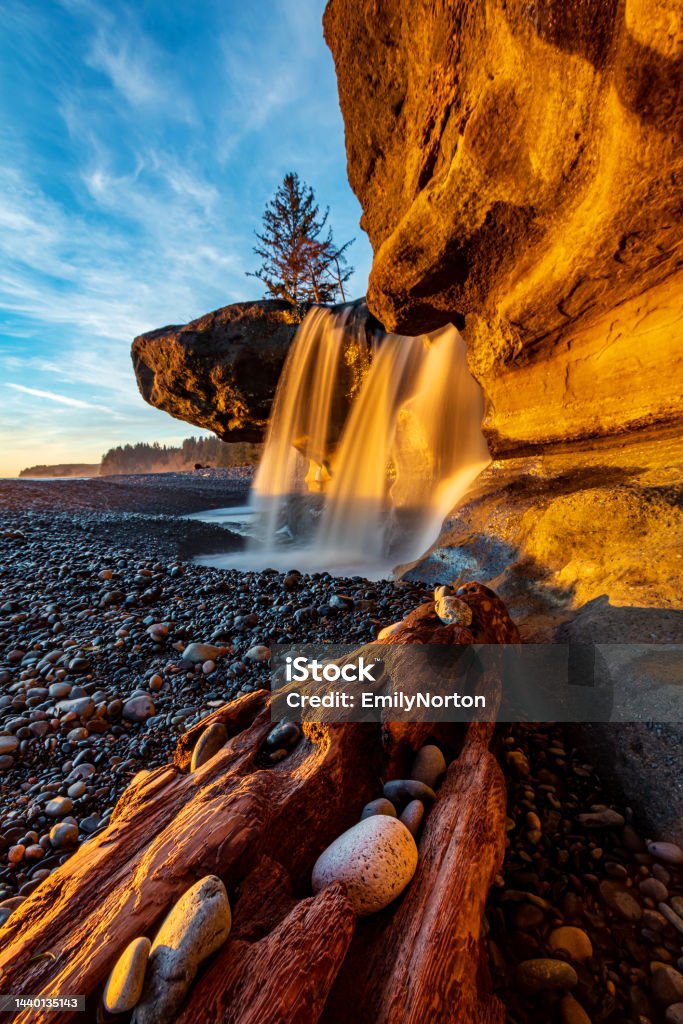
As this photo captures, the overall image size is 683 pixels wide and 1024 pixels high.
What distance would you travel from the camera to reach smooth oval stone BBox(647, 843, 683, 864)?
1.47m

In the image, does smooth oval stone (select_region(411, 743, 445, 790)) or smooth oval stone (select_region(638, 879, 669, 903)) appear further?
smooth oval stone (select_region(411, 743, 445, 790))

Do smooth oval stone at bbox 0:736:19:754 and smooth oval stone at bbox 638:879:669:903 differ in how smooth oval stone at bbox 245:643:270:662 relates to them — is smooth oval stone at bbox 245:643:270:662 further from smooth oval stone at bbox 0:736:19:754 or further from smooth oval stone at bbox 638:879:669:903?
smooth oval stone at bbox 638:879:669:903

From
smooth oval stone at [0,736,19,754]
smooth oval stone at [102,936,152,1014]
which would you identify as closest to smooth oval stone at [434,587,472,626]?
smooth oval stone at [102,936,152,1014]

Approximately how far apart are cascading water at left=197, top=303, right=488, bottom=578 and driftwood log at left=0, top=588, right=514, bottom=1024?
479cm

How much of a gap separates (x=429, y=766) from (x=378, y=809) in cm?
29

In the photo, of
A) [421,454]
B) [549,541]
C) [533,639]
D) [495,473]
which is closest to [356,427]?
[421,454]

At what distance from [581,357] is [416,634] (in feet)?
13.3

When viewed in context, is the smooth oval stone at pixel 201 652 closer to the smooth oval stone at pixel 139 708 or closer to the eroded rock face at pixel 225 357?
the smooth oval stone at pixel 139 708

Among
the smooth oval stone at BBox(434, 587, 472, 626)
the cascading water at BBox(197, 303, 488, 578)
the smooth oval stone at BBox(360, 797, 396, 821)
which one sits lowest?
the smooth oval stone at BBox(360, 797, 396, 821)

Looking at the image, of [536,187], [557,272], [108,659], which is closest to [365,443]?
[557,272]

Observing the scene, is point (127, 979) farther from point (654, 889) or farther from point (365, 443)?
point (365, 443)

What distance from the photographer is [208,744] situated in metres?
1.70

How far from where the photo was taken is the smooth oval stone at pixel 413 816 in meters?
1.37

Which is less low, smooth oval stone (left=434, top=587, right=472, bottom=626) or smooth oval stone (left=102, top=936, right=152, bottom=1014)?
smooth oval stone (left=434, top=587, right=472, bottom=626)
